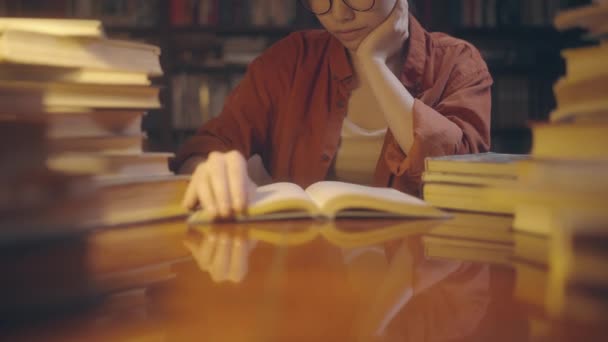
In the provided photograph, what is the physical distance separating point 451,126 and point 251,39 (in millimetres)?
2269

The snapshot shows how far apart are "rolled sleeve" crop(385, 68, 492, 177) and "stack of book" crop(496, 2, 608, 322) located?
2.12 feet

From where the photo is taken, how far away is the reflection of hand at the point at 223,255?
1.43 feet

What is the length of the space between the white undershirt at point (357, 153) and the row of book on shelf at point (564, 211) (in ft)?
3.02

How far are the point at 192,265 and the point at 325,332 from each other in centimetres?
20

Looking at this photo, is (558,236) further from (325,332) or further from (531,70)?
(531,70)

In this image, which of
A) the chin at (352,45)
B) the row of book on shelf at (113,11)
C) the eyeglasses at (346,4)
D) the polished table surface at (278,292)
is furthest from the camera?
the row of book on shelf at (113,11)

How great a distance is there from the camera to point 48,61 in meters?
0.60

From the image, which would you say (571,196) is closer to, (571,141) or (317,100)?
(571,141)

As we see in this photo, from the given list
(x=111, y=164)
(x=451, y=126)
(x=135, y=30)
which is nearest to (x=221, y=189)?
(x=111, y=164)

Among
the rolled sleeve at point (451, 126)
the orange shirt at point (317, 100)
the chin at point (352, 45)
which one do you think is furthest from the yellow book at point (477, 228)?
the chin at point (352, 45)

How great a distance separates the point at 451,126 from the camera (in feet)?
4.01

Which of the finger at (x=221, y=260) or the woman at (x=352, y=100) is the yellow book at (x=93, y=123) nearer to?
the finger at (x=221, y=260)

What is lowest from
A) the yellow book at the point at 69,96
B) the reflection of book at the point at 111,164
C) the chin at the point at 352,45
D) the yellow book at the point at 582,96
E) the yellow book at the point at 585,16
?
the reflection of book at the point at 111,164

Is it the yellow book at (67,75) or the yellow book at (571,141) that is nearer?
the yellow book at (571,141)
